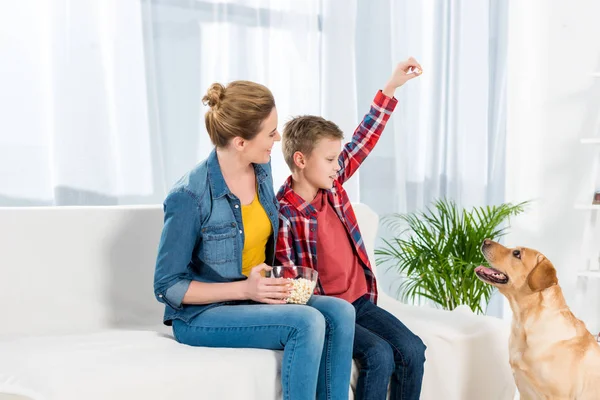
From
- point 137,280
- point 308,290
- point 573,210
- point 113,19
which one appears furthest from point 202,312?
point 573,210

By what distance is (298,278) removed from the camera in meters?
1.89

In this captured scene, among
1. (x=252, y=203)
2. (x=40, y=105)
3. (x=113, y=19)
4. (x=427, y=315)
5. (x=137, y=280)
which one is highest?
(x=113, y=19)

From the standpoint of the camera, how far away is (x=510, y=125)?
389 cm

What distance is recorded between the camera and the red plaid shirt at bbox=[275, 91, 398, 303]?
6.99 ft

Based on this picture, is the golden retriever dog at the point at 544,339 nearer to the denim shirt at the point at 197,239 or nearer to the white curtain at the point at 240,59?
the denim shirt at the point at 197,239

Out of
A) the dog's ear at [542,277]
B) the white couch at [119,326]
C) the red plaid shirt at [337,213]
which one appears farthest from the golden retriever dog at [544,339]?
the red plaid shirt at [337,213]

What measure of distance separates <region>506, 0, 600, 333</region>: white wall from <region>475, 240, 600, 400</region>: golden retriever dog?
5.00 ft

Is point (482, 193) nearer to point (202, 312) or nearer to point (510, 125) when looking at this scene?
point (510, 125)

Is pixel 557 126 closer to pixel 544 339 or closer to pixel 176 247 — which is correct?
pixel 544 339

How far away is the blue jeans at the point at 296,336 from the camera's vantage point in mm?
1768

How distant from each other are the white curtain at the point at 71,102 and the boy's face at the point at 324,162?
2.77 ft

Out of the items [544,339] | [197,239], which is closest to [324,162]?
[197,239]

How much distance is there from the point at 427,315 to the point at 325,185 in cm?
57

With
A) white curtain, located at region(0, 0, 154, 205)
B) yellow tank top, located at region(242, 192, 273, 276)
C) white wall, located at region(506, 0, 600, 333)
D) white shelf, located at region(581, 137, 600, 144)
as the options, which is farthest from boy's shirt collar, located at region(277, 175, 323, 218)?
white wall, located at region(506, 0, 600, 333)
